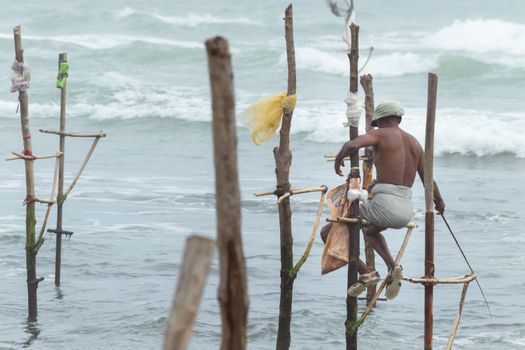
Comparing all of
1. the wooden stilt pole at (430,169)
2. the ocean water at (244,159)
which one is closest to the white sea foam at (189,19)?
the ocean water at (244,159)

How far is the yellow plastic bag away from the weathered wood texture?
14.1 feet

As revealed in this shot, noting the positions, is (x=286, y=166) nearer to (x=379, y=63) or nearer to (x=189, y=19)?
(x=379, y=63)

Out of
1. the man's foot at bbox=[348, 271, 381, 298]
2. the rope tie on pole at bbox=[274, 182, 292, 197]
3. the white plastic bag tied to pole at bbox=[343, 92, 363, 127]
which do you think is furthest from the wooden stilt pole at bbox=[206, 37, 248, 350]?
the rope tie on pole at bbox=[274, 182, 292, 197]

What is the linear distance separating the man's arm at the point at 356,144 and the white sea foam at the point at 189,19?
34390 mm

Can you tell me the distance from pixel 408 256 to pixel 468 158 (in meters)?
8.73

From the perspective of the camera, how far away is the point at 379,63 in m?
33.6

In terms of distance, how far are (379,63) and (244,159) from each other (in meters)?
13.2

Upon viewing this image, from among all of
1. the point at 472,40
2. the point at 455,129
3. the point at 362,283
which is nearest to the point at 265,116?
the point at 362,283

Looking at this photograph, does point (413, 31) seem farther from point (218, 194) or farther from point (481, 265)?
point (218, 194)

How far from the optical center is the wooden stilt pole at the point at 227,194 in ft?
14.1

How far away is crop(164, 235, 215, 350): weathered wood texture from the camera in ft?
13.3

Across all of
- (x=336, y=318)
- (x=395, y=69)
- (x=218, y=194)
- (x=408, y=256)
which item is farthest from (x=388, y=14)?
(x=218, y=194)

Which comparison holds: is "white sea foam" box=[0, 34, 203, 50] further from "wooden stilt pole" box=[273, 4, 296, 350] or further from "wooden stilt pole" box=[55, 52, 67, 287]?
"wooden stilt pole" box=[273, 4, 296, 350]

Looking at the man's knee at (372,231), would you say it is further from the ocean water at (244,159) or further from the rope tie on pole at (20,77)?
the rope tie on pole at (20,77)
